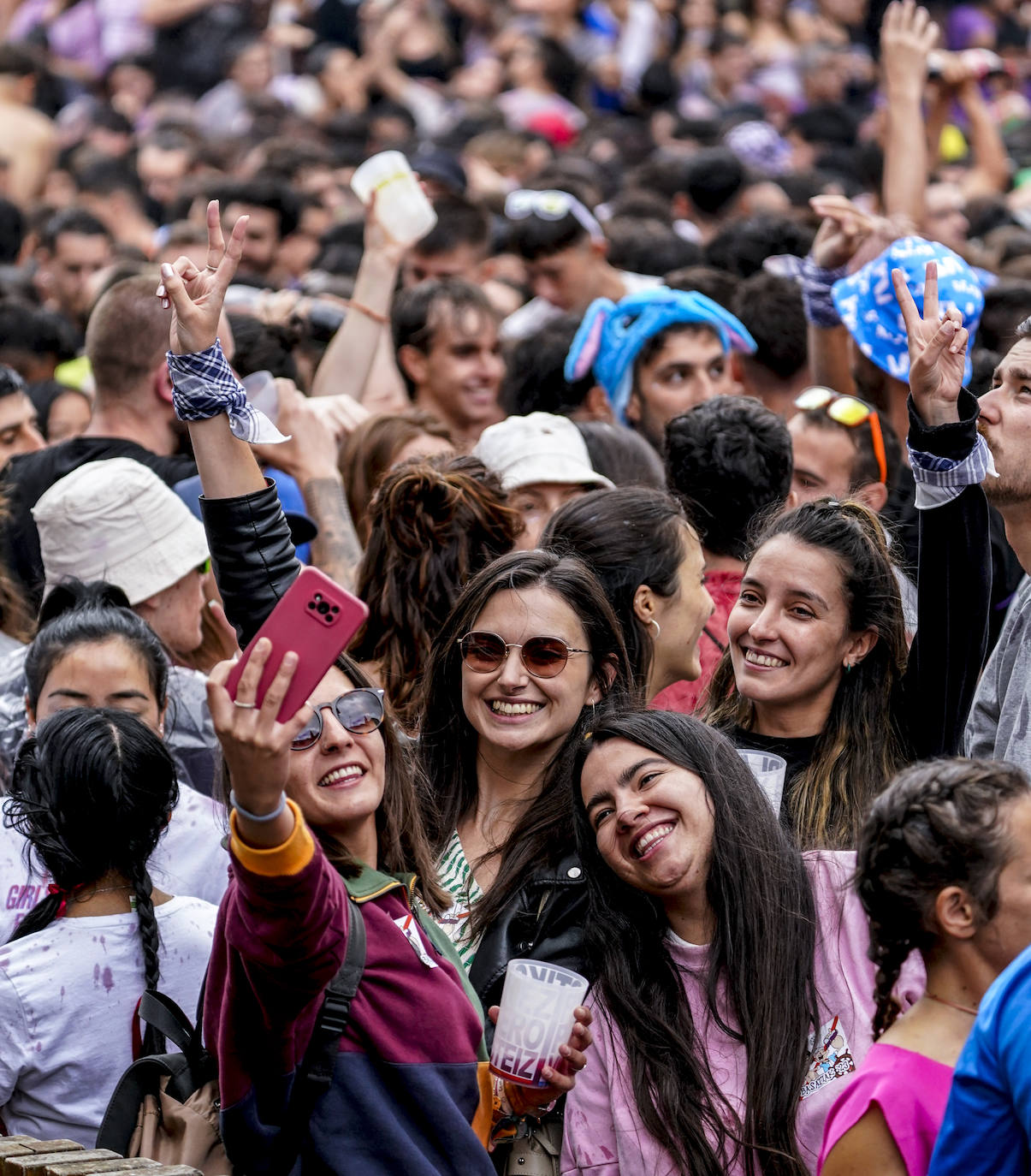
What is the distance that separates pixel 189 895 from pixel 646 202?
20.8 feet

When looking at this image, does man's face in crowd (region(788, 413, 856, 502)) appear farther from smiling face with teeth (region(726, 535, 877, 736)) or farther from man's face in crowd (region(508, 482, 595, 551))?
smiling face with teeth (region(726, 535, 877, 736))

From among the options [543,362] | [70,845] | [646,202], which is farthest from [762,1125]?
[646,202]

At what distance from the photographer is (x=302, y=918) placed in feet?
7.54

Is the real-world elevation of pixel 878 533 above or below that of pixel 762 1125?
above

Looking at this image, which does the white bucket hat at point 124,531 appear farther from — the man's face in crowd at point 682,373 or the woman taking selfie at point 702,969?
the man's face in crowd at point 682,373

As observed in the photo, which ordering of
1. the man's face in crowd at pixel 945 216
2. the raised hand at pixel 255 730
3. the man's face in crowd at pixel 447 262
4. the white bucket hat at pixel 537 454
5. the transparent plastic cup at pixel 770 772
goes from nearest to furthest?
the raised hand at pixel 255 730 → the transparent plastic cup at pixel 770 772 → the white bucket hat at pixel 537 454 → the man's face in crowd at pixel 447 262 → the man's face in crowd at pixel 945 216

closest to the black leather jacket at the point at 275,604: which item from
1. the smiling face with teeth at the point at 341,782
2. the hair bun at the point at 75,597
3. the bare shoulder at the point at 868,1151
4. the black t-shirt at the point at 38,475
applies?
the smiling face with teeth at the point at 341,782

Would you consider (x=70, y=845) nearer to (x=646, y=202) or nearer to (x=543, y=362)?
(x=543, y=362)

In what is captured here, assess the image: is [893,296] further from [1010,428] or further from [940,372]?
[940,372]

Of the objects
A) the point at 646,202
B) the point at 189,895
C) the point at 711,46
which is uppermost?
the point at 711,46

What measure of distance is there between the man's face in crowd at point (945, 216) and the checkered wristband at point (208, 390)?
632 centimetres

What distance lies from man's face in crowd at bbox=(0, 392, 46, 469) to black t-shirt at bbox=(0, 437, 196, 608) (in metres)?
0.26

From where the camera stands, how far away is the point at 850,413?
Result: 487cm

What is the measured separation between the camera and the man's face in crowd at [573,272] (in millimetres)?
7297
